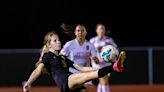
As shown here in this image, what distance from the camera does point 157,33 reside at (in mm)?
20922

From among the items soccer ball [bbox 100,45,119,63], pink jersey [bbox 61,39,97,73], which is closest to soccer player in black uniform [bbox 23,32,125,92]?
soccer ball [bbox 100,45,119,63]

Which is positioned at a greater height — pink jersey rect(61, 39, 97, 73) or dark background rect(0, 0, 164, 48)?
dark background rect(0, 0, 164, 48)

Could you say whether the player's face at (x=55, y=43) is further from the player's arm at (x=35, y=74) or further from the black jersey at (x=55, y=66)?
the player's arm at (x=35, y=74)

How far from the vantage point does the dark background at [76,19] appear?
806 inches

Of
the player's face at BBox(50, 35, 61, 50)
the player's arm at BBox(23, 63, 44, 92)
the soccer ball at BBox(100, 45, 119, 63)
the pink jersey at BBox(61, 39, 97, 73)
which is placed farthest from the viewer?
the pink jersey at BBox(61, 39, 97, 73)

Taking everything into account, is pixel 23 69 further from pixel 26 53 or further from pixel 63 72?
pixel 63 72

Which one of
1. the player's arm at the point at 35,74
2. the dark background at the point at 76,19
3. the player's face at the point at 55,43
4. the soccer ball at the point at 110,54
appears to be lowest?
the player's arm at the point at 35,74

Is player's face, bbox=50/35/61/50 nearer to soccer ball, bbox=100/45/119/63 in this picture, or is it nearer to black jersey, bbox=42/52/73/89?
black jersey, bbox=42/52/73/89

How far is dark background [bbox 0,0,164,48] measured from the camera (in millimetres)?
20469

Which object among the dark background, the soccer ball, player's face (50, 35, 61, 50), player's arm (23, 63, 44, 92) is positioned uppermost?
the dark background

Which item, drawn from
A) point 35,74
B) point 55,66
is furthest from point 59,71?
point 35,74

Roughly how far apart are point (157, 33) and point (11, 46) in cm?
457

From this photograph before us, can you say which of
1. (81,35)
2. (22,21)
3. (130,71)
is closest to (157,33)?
(130,71)

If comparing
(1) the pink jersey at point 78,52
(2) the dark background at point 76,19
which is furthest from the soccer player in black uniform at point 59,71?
(2) the dark background at point 76,19
